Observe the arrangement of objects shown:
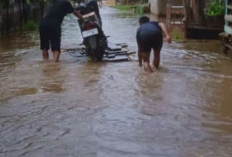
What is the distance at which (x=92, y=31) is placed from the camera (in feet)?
38.5

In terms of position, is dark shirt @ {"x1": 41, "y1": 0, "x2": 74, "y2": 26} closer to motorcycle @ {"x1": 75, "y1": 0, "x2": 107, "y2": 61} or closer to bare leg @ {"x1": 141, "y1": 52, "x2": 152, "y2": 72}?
motorcycle @ {"x1": 75, "y1": 0, "x2": 107, "y2": 61}

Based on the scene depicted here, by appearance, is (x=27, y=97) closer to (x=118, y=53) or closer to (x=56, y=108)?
(x=56, y=108)

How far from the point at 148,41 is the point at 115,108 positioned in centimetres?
308

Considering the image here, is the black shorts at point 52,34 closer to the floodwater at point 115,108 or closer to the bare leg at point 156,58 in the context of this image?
the floodwater at point 115,108

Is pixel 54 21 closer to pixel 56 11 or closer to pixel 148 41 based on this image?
pixel 56 11

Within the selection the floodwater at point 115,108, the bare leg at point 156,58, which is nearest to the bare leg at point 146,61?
the floodwater at point 115,108

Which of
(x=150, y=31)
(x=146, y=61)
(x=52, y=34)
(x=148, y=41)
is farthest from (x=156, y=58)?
(x=52, y=34)

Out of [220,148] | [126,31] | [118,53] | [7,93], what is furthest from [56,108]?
[126,31]

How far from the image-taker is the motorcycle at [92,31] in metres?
11.7

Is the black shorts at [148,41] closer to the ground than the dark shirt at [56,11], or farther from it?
closer to the ground

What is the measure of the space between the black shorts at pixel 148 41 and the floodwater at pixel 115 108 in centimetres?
49

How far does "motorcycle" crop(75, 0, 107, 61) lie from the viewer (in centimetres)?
1173

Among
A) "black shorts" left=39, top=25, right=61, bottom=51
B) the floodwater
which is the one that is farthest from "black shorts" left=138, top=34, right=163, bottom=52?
"black shorts" left=39, top=25, right=61, bottom=51

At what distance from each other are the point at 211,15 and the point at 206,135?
1236 centimetres
